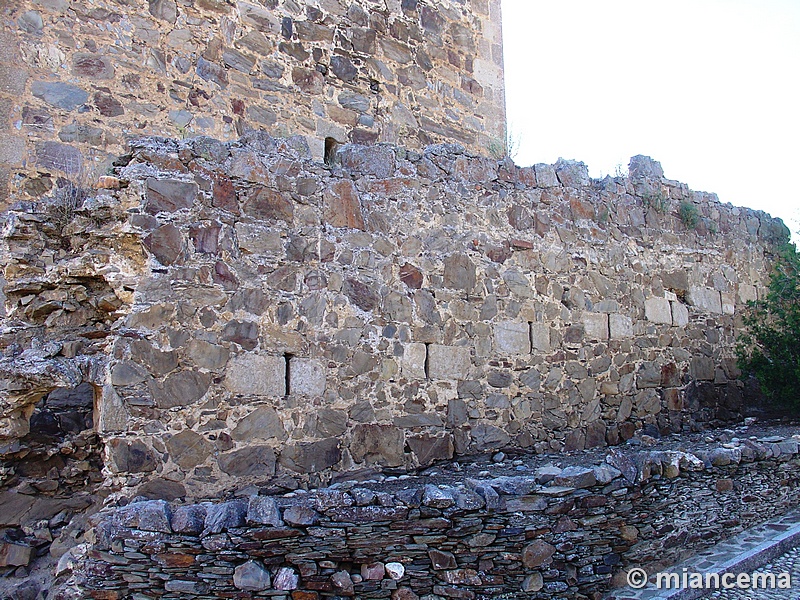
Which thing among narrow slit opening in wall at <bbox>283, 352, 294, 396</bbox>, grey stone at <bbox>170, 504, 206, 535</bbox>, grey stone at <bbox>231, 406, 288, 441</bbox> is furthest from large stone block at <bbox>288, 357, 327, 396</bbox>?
grey stone at <bbox>170, 504, 206, 535</bbox>

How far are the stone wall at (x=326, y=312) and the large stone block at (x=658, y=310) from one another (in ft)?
0.12

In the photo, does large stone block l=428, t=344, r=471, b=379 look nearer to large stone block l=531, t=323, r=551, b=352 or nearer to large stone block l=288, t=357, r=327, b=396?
large stone block l=531, t=323, r=551, b=352

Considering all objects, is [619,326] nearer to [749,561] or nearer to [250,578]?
[749,561]

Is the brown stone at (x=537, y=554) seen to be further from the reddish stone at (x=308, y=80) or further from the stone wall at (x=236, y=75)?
the reddish stone at (x=308, y=80)

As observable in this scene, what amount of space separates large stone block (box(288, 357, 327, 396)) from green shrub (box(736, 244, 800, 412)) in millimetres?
5012

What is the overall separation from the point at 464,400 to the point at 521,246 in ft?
4.67

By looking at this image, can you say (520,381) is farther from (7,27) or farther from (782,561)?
(7,27)

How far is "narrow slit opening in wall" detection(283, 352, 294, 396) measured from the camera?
4141 mm

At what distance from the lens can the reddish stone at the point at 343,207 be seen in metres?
Result: 4.50

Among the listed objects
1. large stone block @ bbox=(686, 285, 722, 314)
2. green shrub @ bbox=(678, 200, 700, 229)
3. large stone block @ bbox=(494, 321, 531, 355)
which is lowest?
large stone block @ bbox=(494, 321, 531, 355)

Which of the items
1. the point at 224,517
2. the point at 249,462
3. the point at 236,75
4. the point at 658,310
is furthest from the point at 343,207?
the point at 658,310

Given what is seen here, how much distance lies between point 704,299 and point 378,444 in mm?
4241

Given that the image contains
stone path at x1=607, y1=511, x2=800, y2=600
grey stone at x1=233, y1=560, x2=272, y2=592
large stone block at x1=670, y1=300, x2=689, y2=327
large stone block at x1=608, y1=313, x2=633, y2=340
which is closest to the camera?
grey stone at x1=233, y1=560, x2=272, y2=592

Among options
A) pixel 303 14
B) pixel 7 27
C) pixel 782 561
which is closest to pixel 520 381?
pixel 782 561
